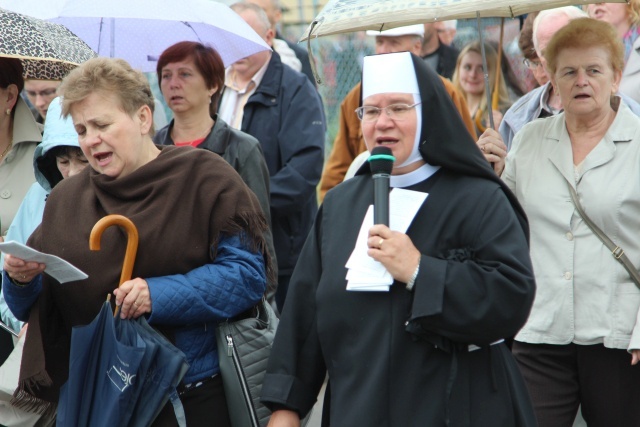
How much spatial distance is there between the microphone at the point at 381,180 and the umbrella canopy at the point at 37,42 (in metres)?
1.88

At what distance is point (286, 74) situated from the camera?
7.34 m

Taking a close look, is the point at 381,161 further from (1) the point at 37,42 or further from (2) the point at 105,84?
(1) the point at 37,42

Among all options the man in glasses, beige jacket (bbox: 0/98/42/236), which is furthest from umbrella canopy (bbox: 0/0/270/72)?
beige jacket (bbox: 0/98/42/236)

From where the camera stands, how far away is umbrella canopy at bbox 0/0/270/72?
5879mm

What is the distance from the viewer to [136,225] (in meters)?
4.28

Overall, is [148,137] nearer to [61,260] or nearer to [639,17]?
[61,260]

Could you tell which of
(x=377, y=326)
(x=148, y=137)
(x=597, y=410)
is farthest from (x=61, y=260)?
(x=597, y=410)

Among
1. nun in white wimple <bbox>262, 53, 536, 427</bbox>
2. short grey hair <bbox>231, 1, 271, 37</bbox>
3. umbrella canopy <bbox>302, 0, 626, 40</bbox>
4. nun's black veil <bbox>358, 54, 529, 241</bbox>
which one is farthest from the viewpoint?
short grey hair <bbox>231, 1, 271, 37</bbox>

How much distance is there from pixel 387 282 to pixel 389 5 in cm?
150

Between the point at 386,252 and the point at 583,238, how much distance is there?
1.60m

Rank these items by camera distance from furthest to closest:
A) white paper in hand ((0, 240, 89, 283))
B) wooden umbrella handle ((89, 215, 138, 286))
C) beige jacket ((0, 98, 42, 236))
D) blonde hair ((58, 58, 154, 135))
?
beige jacket ((0, 98, 42, 236)) → blonde hair ((58, 58, 154, 135)) → wooden umbrella handle ((89, 215, 138, 286)) → white paper in hand ((0, 240, 89, 283))

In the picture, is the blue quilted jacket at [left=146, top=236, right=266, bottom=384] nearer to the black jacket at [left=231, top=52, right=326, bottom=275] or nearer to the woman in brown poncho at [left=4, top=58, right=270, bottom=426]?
the woman in brown poncho at [left=4, top=58, right=270, bottom=426]

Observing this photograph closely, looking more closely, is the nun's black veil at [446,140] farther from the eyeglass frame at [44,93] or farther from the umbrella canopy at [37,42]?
the eyeglass frame at [44,93]

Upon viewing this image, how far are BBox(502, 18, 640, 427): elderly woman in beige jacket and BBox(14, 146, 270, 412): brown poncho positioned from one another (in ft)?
4.33
